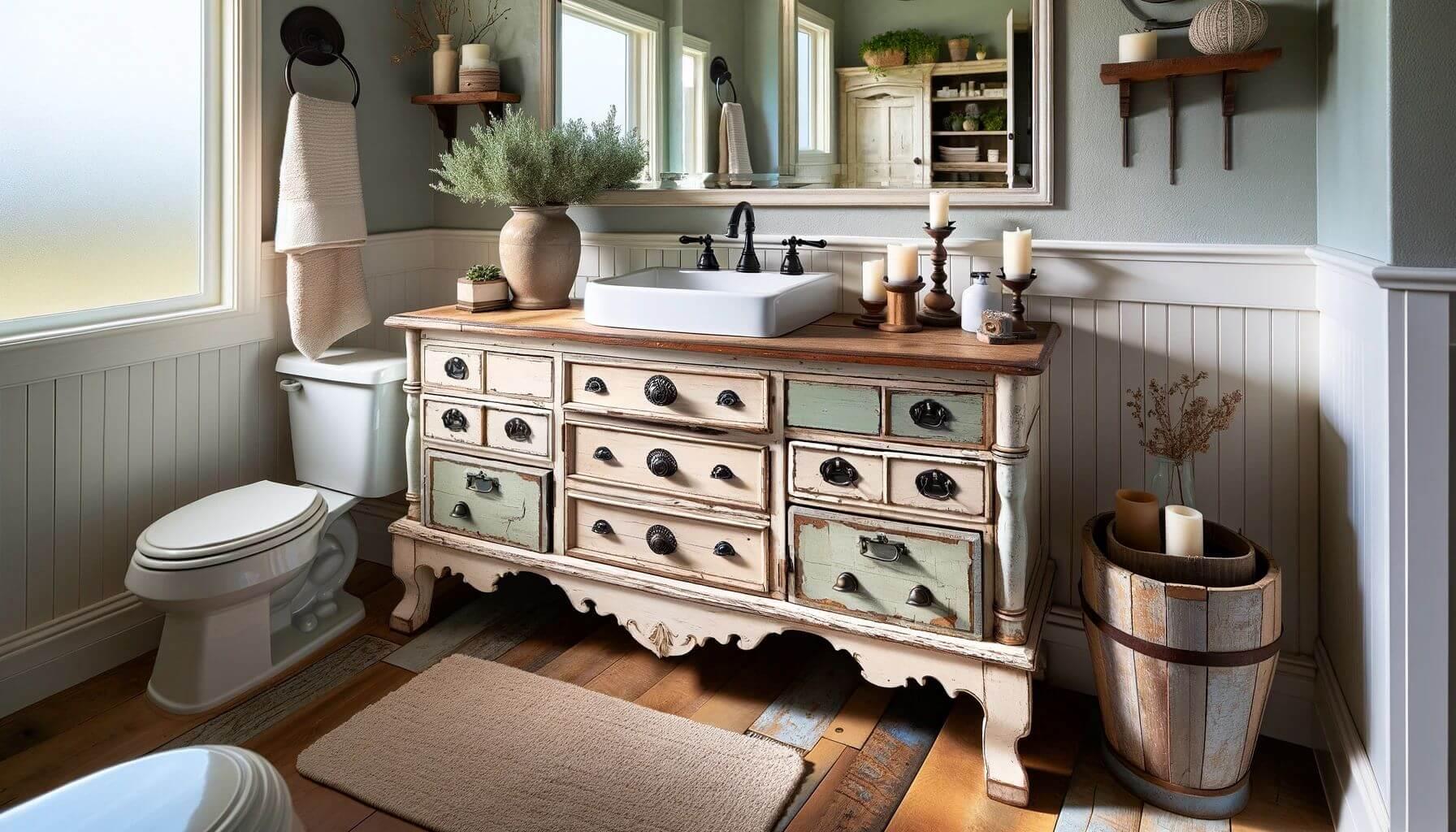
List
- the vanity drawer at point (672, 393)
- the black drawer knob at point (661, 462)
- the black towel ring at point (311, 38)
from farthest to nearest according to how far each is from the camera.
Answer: the black towel ring at point (311, 38)
the black drawer knob at point (661, 462)
the vanity drawer at point (672, 393)

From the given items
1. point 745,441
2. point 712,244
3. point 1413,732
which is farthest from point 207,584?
point 1413,732

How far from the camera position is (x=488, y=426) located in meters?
2.29

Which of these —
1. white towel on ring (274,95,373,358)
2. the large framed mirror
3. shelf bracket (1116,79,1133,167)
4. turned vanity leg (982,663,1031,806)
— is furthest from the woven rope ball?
white towel on ring (274,95,373,358)

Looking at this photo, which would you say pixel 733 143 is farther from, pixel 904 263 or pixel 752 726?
pixel 752 726

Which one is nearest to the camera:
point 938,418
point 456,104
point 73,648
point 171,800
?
point 171,800

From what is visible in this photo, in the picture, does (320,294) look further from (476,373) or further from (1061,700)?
(1061,700)

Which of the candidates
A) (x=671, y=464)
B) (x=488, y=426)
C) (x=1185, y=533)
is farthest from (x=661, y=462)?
(x=1185, y=533)

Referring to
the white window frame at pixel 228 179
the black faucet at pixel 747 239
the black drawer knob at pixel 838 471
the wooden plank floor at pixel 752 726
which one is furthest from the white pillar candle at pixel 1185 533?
the white window frame at pixel 228 179

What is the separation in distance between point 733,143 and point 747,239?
1.08 feet

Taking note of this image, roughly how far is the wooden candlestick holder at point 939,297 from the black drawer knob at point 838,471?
44cm

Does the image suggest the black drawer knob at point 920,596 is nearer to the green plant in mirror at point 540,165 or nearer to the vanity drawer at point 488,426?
the vanity drawer at point 488,426

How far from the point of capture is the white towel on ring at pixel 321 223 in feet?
8.25

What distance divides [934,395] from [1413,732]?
0.91 metres

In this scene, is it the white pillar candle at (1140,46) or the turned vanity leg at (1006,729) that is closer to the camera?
the turned vanity leg at (1006,729)
